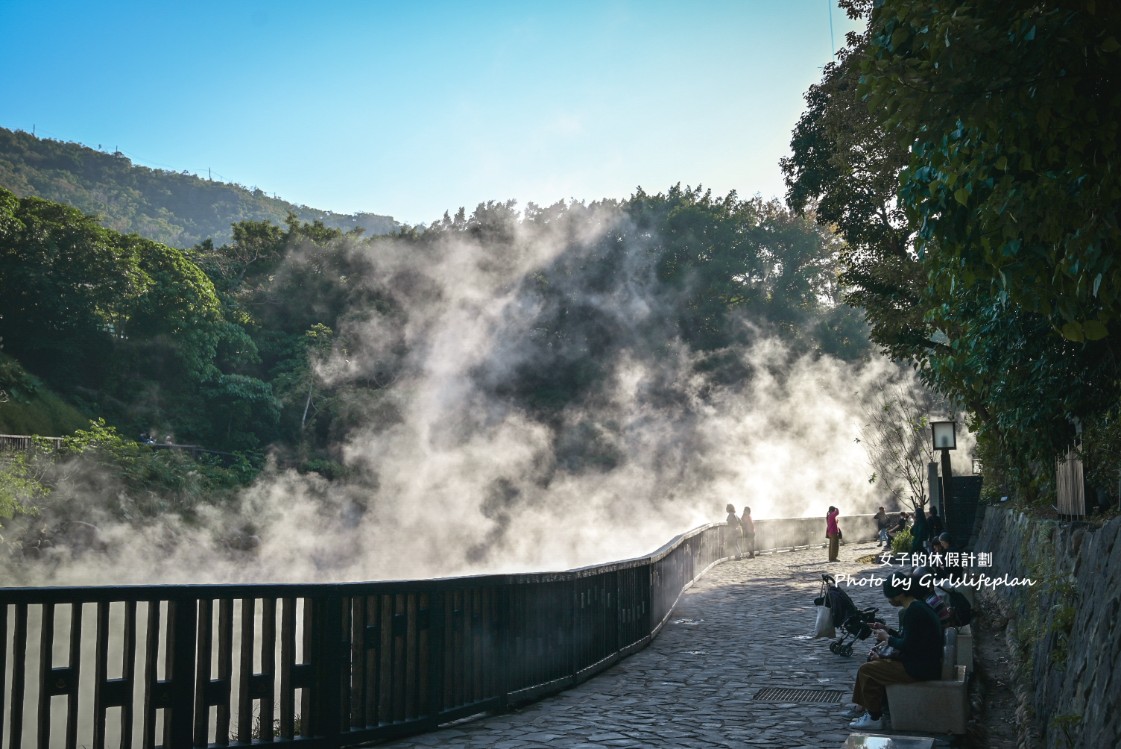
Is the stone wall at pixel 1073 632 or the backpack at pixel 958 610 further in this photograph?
the backpack at pixel 958 610

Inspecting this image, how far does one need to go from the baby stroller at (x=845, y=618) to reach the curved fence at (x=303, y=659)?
3.39 meters

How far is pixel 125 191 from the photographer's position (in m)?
168

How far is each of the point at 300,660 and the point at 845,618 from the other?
7374 mm

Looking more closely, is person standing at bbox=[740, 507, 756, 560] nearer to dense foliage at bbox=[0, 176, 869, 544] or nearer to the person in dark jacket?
dense foliage at bbox=[0, 176, 869, 544]

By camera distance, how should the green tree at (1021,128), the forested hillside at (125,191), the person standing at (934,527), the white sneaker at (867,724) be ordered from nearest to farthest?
the green tree at (1021,128), the white sneaker at (867,724), the person standing at (934,527), the forested hillside at (125,191)

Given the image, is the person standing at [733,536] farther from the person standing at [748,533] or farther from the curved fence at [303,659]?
the curved fence at [303,659]

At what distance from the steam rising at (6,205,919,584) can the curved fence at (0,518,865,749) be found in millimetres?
30328

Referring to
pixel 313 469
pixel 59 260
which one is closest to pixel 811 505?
pixel 313 469

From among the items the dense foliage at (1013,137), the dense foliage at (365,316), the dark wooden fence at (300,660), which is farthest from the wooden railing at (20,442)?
the dense foliage at (1013,137)

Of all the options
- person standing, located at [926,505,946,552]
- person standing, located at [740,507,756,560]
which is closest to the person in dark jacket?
person standing, located at [926,505,946,552]

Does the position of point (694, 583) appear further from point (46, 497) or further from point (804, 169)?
point (46, 497)

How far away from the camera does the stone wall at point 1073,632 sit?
5230 mm

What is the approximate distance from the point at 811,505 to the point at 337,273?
27.1m

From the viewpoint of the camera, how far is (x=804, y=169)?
79.3ft
